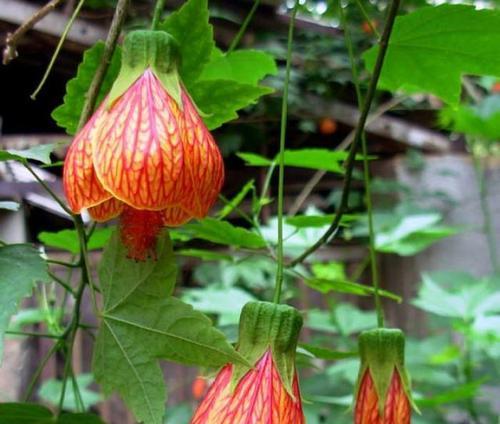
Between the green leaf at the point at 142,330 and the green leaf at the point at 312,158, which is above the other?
the green leaf at the point at 312,158

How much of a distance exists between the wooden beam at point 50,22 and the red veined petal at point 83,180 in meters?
1.16

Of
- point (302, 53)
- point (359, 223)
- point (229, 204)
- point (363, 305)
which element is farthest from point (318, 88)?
point (229, 204)

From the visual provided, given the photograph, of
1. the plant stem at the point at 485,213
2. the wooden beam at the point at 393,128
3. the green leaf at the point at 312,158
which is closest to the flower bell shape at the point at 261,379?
the green leaf at the point at 312,158

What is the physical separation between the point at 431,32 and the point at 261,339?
0.24 metres

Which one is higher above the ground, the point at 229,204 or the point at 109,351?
the point at 229,204

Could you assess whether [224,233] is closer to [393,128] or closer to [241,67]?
[241,67]

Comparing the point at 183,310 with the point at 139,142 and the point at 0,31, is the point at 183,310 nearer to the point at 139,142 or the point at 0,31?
the point at 139,142

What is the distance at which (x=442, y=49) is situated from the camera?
1.75 feet

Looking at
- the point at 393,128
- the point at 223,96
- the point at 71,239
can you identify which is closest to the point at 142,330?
the point at 223,96

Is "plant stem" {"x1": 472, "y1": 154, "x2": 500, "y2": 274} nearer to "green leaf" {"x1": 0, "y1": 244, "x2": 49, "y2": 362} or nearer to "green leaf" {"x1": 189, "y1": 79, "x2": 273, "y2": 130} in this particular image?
"green leaf" {"x1": 189, "y1": 79, "x2": 273, "y2": 130}

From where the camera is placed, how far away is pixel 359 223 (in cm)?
240

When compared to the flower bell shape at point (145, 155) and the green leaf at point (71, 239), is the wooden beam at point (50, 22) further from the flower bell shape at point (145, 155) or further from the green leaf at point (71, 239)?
the flower bell shape at point (145, 155)

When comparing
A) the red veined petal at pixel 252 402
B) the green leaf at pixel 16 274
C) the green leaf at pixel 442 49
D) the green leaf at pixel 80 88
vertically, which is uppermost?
Result: the green leaf at pixel 442 49

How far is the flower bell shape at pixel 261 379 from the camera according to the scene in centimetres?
37
